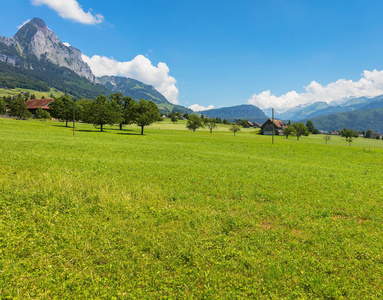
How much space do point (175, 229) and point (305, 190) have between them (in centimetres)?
1151

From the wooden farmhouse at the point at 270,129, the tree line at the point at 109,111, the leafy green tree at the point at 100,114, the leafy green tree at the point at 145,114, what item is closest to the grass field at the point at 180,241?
the leafy green tree at the point at 145,114

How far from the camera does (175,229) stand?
8.48 meters

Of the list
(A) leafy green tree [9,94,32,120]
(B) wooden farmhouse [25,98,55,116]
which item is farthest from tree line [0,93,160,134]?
(B) wooden farmhouse [25,98,55,116]

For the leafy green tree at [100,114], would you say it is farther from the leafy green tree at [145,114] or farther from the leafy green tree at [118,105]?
the leafy green tree at [145,114]

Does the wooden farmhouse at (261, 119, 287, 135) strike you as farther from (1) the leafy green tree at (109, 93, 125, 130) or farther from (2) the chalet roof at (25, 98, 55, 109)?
(2) the chalet roof at (25, 98, 55, 109)

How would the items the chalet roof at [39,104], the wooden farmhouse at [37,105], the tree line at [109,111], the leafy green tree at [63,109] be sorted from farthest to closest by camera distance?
the chalet roof at [39,104]
the wooden farmhouse at [37,105]
the leafy green tree at [63,109]
the tree line at [109,111]

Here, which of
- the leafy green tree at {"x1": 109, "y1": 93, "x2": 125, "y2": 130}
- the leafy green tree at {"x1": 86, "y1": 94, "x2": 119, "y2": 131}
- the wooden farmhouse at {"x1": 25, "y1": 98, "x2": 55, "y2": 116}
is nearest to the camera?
the leafy green tree at {"x1": 86, "y1": 94, "x2": 119, "y2": 131}

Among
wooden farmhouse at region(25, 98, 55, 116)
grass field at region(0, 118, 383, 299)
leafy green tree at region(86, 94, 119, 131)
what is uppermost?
wooden farmhouse at region(25, 98, 55, 116)

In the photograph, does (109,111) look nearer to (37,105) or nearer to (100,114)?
(100,114)

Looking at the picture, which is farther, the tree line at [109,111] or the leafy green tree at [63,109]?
the leafy green tree at [63,109]

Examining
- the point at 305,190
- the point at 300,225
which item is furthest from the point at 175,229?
the point at 305,190

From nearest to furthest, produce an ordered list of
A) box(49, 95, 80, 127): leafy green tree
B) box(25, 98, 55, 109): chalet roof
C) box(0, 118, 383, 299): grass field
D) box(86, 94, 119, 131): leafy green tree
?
1. box(0, 118, 383, 299): grass field
2. box(86, 94, 119, 131): leafy green tree
3. box(49, 95, 80, 127): leafy green tree
4. box(25, 98, 55, 109): chalet roof

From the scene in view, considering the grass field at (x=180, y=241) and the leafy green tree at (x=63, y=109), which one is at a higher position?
the leafy green tree at (x=63, y=109)

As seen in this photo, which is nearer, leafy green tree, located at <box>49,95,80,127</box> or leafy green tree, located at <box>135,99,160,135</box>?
leafy green tree, located at <box>135,99,160,135</box>
